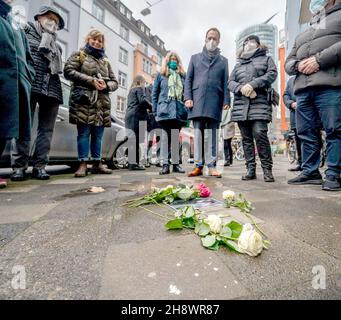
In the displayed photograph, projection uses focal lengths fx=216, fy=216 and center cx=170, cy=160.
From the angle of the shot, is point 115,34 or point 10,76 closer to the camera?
point 10,76

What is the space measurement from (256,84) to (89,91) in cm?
222

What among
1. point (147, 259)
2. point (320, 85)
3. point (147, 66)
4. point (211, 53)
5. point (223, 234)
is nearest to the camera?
point (147, 259)

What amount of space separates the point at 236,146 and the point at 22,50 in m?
9.47

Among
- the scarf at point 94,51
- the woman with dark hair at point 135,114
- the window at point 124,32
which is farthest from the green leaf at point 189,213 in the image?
the window at point 124,32

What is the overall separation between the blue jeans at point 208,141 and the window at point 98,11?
2134cm

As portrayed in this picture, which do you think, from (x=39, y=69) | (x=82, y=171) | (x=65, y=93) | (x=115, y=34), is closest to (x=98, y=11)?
(x=115, y=34)

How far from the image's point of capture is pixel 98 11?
19812mm

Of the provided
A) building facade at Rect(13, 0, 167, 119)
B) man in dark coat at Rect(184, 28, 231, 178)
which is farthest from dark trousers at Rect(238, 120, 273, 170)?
building facade at Rect(13, 0, 167, 119)

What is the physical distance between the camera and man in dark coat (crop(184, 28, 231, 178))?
10.1 ft

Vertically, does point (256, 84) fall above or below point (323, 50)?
below

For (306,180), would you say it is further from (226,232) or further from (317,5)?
(226,232)

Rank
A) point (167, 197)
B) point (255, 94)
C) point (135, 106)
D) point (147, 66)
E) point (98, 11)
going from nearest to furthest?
point (167, 197), point (255, 94), point (135, 106), point (98, 11), point (147, 66)

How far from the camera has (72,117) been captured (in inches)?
116

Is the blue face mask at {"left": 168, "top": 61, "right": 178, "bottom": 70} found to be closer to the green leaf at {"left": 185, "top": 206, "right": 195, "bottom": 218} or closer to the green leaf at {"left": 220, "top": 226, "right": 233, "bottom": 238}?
the green leaf at {"left": 185, "top": 206, "right": 195, "bottom": 218}
